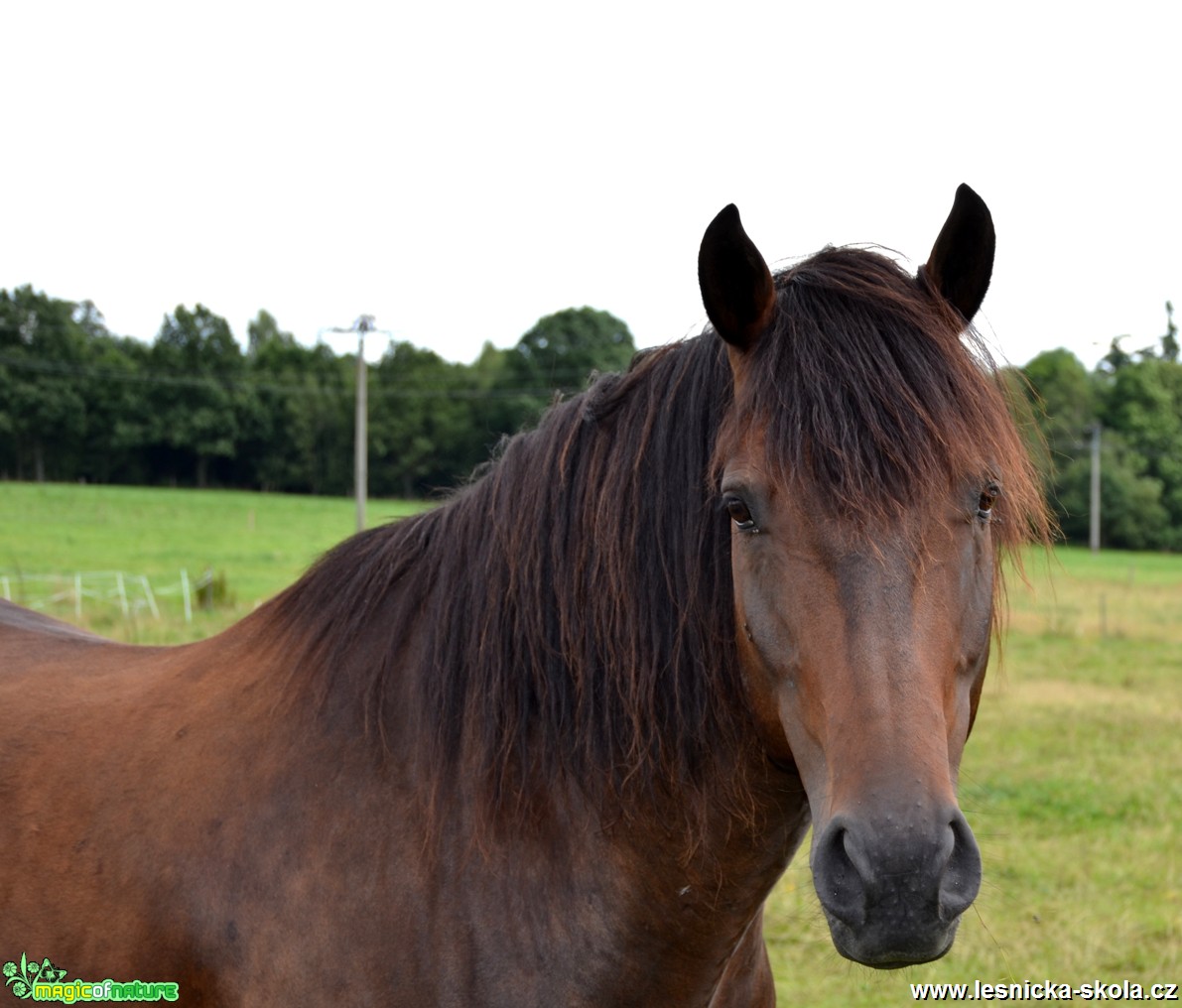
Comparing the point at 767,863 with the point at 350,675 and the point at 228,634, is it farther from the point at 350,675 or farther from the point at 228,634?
the point at 228,634

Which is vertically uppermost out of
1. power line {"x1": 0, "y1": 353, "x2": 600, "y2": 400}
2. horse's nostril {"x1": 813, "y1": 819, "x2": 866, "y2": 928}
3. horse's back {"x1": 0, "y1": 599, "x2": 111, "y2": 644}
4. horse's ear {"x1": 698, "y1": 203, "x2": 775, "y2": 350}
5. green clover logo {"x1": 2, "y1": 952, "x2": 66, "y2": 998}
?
power line {"x1": 0, "y1": 353, "x2": 600, "y2": 400}

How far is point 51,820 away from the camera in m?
2.28

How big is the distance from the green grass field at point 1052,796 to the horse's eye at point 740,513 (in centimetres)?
68

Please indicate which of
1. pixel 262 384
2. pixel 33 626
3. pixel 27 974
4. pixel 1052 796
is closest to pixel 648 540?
pixel 27 974

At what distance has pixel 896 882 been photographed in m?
1.38

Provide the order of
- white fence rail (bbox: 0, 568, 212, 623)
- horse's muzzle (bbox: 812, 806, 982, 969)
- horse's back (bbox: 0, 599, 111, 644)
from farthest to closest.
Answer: white fence rail (bbox: 0, 568, 212, 623), horse's back (bbox: 0, 599, 111, 644), horse's muzzle (bbox: 812, 806, 982, 969)

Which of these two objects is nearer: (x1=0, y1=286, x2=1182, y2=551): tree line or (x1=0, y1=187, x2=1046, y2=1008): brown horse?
(x1=0, y1=187, x2=1046, y2=1008): brown horse

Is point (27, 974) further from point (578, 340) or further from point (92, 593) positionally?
point (578, 340)

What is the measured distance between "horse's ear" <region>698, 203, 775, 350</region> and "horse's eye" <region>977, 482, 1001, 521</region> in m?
0.51

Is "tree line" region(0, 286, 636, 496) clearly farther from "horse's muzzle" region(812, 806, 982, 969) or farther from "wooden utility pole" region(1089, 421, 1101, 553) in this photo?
"horse's muzzle" region(812, 806, 982, 969)

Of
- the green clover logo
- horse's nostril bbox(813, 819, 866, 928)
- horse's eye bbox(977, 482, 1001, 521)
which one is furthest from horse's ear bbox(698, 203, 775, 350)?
the green clover logo

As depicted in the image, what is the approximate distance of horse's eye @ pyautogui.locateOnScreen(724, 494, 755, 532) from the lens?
1678 millimetres

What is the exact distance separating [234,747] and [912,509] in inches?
61.4

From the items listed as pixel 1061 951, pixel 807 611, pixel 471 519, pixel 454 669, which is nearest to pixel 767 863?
pixel 807 611
